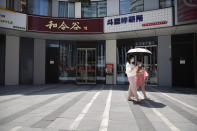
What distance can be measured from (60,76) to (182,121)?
12.1m

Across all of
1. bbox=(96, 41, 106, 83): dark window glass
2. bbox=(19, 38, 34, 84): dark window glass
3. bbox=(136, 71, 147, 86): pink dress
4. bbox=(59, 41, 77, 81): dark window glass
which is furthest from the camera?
bbox=(59, 41, 77, 81): dark window glass

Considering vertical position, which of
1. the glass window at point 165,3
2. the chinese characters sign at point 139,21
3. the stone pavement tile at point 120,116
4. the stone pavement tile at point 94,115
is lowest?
the stone pavement tile at point 120,116

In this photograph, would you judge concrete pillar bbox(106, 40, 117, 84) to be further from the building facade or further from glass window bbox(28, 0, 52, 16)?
glass window bbox(28, 0, 52, 16)

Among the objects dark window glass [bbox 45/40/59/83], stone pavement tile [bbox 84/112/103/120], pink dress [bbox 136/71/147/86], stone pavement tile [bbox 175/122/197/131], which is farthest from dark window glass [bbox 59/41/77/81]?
stone pavement tile [bbox 175/122/197/131]

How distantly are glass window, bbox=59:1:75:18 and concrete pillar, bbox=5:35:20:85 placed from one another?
4736 millimetres

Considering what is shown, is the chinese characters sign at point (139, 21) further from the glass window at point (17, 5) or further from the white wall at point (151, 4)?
the glass window at point (17, 5)

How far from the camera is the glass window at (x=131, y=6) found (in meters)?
12.9

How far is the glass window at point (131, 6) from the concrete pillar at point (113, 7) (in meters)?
0.36

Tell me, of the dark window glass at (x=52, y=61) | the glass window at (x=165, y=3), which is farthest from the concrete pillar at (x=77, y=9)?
the glass window at (x=165, y=3)

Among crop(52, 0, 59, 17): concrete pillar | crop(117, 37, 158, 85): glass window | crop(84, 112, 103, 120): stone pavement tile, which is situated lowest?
crop(84, 112, 103, 120): stone pavement tile

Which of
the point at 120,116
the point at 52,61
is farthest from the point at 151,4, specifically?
the point at 120,116

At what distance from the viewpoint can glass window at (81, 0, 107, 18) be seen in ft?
46.2

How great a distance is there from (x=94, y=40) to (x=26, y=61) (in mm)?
6513

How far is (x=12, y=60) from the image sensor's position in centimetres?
1308
